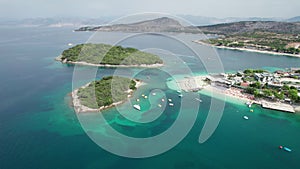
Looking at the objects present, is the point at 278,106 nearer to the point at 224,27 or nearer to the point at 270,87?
the point at 270,87

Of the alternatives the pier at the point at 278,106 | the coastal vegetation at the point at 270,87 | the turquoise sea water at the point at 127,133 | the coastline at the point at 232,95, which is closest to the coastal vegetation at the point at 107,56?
the coastline at the point at 232,95

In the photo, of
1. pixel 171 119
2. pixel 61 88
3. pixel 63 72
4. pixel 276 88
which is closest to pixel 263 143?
pixel 171 119

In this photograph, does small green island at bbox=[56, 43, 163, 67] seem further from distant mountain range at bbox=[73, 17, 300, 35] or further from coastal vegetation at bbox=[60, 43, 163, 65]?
distant mountain range at bbox=[73, 17, 300, 35]

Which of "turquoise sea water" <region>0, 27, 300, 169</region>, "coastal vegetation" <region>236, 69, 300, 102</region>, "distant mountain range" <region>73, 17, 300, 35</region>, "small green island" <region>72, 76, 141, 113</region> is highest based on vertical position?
"distant mountain range" <region>73, 17, 300, 35</region>

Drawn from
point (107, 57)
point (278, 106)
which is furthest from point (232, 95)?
point (107, 57)

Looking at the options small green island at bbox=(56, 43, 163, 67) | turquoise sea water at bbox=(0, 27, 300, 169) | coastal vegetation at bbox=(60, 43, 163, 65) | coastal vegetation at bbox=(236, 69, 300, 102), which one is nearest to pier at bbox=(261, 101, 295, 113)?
turquoise sea water at bbox=(0, 27, 300, 169)

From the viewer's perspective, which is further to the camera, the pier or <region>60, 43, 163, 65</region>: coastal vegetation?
<region>60, 43, 163, 65</region>: coastal vegetation
